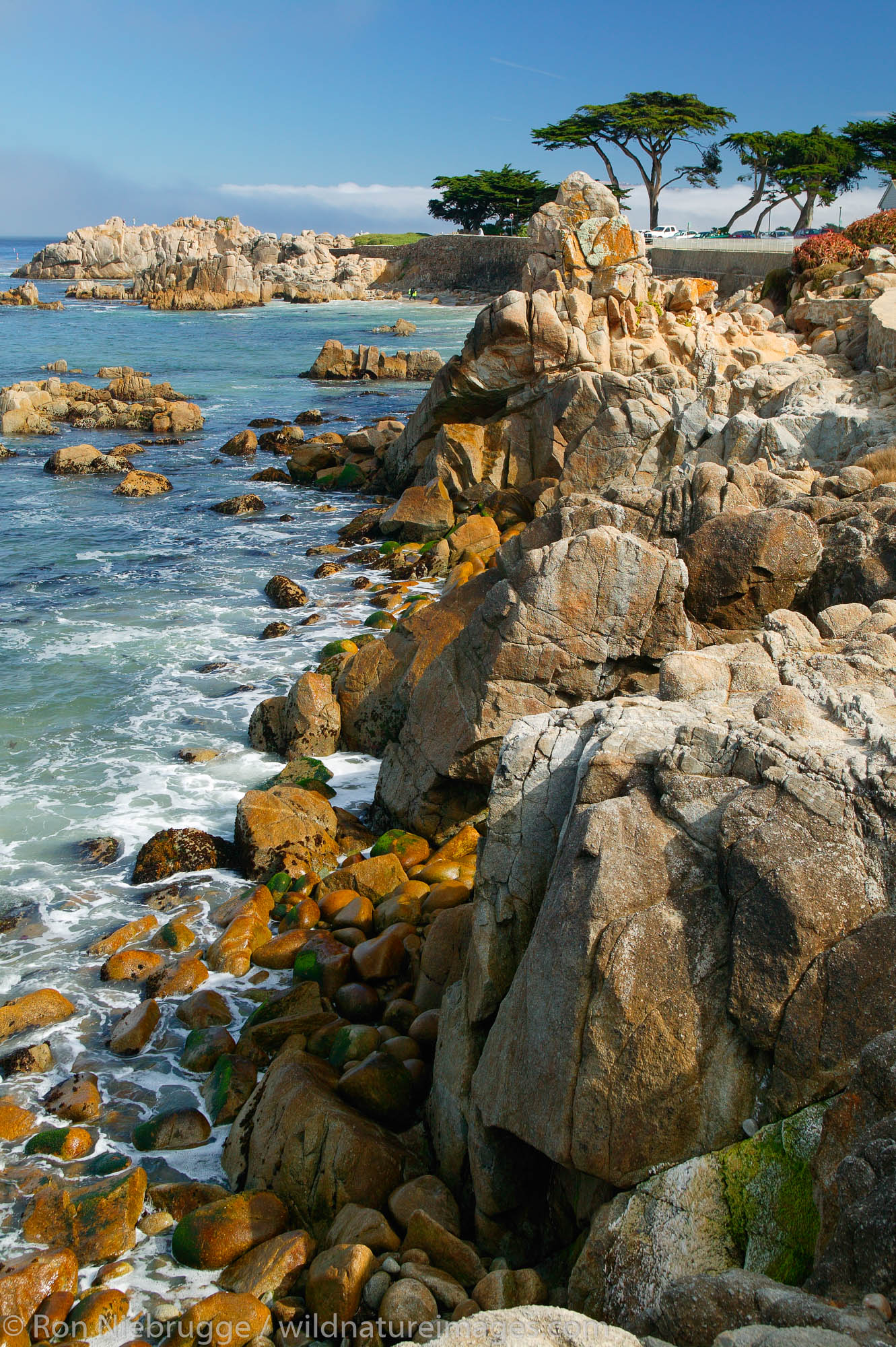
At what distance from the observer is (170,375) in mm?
51000

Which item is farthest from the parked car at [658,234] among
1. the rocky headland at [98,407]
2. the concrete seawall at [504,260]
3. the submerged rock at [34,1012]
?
the submerged rock at [34,1012]

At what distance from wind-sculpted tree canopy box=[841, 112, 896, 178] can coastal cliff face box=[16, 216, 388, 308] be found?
5893 centimetres

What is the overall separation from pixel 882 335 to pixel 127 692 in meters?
15.3

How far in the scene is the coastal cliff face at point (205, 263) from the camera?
Result: 94938 millimetres

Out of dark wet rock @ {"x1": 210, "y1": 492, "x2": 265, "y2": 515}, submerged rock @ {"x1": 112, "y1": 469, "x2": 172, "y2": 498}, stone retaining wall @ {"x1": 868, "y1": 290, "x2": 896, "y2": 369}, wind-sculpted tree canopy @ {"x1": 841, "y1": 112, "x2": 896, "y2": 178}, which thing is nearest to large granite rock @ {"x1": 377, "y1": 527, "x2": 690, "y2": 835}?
stone retaining wall @ {"x1": 868, "y1": 290, "x2": 896, "y2": 369}

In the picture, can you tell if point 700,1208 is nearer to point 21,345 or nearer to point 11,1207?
point 11,1207

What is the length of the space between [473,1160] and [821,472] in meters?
12.2

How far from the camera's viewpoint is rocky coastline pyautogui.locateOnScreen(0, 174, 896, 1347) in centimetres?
423

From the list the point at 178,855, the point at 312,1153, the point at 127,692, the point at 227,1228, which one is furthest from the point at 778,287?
the point at 227,1228

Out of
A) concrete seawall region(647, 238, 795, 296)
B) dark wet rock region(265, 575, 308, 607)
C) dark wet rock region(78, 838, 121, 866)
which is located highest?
concrete seawall region(647, 238, 795, 296)

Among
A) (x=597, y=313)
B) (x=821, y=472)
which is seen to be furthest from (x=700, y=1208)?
(x=597, y=313)

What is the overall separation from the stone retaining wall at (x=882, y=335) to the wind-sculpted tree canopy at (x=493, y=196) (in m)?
72.1

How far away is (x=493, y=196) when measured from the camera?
89.6 meters

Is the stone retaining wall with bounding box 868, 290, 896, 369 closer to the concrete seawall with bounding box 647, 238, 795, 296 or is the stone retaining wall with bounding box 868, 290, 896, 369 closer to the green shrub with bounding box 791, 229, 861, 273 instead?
the green shrub with bounding box 791, 229, 861, 273
